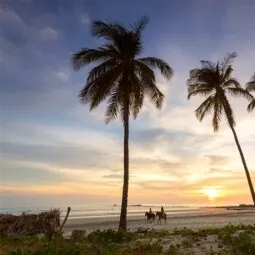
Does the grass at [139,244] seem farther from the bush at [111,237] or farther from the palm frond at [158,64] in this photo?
the palm frond at [158,64]

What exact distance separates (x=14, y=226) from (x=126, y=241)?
691cm

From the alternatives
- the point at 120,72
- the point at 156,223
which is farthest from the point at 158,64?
the point at 156,223

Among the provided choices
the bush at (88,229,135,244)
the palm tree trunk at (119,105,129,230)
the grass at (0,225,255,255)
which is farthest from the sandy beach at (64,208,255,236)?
the grass at (0,225,255,255)

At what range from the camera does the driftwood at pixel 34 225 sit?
23.9 meters

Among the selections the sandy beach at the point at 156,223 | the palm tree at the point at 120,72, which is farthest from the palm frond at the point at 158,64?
the sandy beach at the point at 156,223

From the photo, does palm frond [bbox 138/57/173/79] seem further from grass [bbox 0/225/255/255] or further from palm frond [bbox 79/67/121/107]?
grass [bbox 0/225/255/255]

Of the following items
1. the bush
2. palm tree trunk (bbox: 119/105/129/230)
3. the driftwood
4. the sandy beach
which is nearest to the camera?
the bush

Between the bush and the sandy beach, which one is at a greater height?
the sandy beach

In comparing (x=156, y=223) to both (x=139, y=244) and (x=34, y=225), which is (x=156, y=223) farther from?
(x=139, y=244)

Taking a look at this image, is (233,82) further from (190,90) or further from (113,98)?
(113,98)

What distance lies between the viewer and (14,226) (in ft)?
79.9

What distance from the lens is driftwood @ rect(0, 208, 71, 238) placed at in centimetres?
2394

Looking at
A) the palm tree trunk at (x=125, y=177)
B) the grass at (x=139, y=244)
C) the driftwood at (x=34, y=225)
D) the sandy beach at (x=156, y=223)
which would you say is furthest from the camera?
the sandy beach at (x=156, y=223)

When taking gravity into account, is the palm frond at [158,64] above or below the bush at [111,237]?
above
